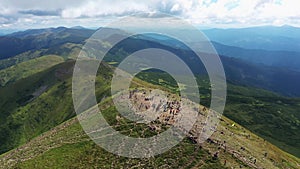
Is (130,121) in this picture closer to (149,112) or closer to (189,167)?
(149,112)

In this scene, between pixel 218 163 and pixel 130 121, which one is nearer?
pixel 218 163

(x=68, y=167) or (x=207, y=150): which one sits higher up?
(x=207, y=150)

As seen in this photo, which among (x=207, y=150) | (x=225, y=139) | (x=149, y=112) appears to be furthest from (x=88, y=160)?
(x=225, y=139)

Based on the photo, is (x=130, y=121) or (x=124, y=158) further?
(x=130, y=121)

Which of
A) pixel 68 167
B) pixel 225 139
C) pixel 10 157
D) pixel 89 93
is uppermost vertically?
pixel 225 139

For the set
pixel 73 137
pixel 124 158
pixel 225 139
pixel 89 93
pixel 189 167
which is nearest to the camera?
pixel 189 167

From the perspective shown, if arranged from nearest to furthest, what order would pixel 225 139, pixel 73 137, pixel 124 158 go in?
pixel 124 158
pixel 225 139
pixel 73 137

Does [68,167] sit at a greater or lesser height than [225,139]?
lesser

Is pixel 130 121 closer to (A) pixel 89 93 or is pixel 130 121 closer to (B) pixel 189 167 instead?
(B) pixel 189 167

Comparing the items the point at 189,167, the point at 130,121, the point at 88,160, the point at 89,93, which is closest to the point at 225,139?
the point at 189,167
